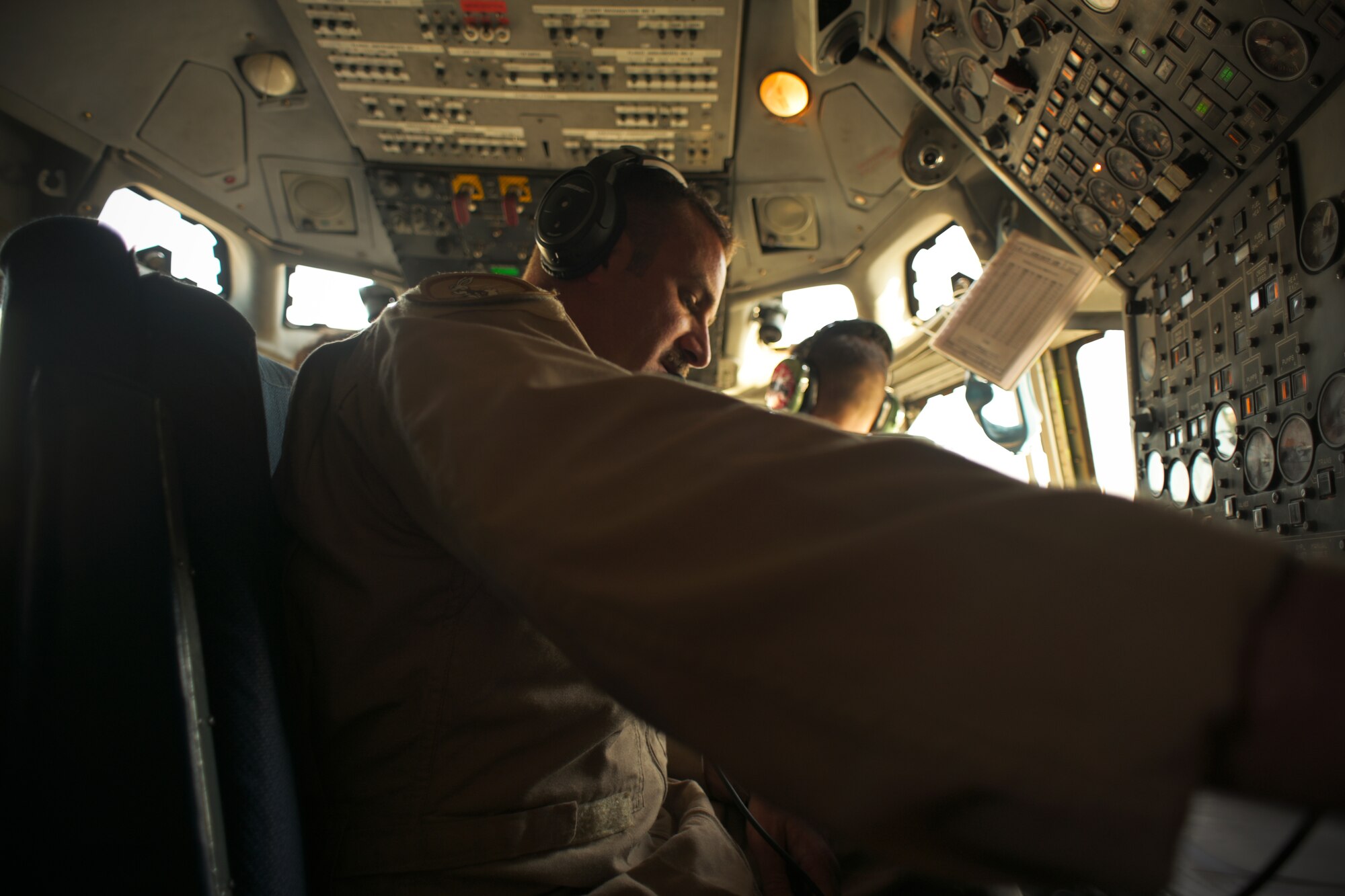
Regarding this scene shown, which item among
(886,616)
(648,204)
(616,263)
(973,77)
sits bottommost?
(886,616)

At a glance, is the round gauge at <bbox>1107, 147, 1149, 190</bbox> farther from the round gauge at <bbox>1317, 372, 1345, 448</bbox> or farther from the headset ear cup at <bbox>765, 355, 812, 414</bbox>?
the headset ear cup at <bbox>765, 355, 812, 414</bbox>

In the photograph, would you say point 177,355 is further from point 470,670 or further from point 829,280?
point 829,280

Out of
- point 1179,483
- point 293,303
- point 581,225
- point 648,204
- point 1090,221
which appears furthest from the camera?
point 293,303

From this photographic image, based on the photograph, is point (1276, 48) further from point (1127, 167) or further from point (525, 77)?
point (525, 77)

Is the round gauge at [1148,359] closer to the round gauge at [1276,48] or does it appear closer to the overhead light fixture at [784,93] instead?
the round gauge at [1276,48]

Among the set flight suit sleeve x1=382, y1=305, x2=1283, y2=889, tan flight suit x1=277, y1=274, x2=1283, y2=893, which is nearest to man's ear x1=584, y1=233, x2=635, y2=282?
tan flight suit x1=277, y1=274, x2=1283, y2=893

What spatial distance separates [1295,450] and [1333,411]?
4.5 inches

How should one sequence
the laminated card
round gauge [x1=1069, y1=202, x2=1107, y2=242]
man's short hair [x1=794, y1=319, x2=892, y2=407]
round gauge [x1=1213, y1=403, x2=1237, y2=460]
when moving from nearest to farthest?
round gauge [x1=1213, y1=403, x2=1237, y2=460], round gauge [x1=1069, y1=202, x2=1107, y2=242], the laminated card, man's short hair [x1=794, y1=319, x2=892, y2=407]

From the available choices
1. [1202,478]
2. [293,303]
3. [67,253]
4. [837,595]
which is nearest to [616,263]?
[67,253]

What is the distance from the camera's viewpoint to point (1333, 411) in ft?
3.56

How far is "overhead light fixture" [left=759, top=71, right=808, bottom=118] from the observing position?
2963 mm

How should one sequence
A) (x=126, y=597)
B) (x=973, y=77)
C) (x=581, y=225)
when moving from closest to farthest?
1. (x=126, y=597)
2. (x=581, y=225)
3. (x=973, y=77)

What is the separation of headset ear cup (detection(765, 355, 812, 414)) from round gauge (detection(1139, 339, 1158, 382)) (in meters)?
0.97

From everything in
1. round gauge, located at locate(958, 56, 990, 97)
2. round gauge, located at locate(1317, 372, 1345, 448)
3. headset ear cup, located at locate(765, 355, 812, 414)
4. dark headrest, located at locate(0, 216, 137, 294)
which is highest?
round gauge, located at locate(958, 56, 990, 97)
